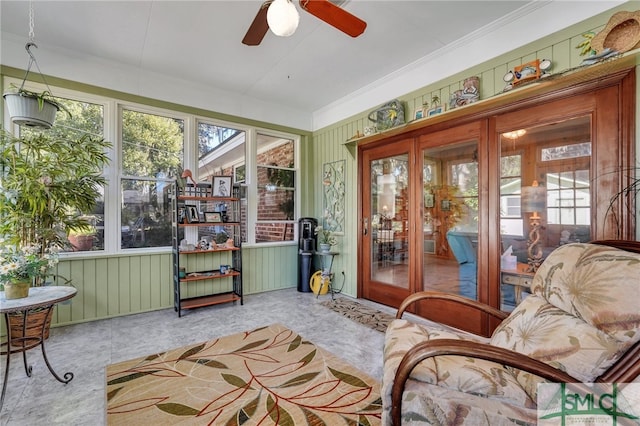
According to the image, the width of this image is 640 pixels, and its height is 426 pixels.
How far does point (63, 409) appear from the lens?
1.78 meters

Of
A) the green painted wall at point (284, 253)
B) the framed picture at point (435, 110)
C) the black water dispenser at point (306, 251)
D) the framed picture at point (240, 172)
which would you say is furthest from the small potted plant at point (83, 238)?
the framed picture at point (435, 110)

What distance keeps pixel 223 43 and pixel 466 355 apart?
3.35 meters

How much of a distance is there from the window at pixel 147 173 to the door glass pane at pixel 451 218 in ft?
10.6

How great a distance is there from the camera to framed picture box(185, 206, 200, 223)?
11.8 feet

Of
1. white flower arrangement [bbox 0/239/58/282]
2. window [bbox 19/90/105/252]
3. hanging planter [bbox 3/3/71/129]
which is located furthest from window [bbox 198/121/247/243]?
white flower arrangement [bbox 0/239/58/282]

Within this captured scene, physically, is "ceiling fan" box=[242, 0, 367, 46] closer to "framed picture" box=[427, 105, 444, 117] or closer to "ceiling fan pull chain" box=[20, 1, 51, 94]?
"framed picture" box=[427, 105, 444, 117]

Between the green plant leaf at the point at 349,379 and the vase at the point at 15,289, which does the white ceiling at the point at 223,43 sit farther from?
the green plant leaf at the point at 349,379

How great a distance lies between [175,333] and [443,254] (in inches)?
117

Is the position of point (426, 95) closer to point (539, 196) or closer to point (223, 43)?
point (539, 196)

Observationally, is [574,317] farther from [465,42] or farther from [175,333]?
[175,333]

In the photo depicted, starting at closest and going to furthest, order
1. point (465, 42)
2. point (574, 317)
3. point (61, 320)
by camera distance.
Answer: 1. point (574, 317)
2. point (465, 42)
3. point (61, 320)

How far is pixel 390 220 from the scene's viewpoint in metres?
3.81

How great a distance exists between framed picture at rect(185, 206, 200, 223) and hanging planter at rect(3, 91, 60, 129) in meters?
1.54

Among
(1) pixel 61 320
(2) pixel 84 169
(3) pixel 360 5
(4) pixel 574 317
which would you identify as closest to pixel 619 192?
(4) pixel 574 317
